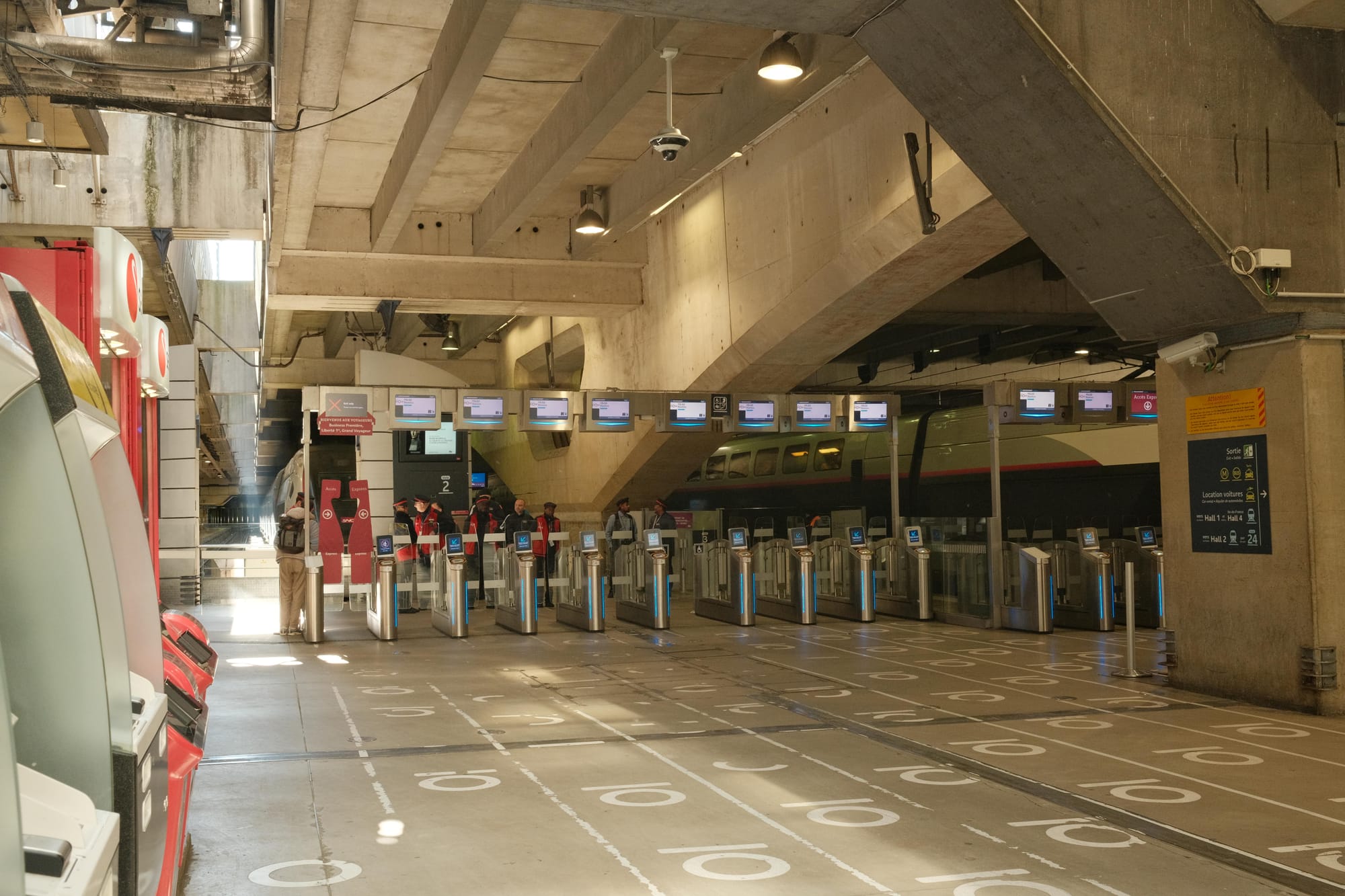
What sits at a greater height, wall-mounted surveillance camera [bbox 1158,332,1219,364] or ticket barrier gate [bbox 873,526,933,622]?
wall-mounted surveillance camera [bbox 1158,332,1219,364]

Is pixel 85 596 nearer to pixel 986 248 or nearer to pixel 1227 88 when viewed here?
pixel 1227 88

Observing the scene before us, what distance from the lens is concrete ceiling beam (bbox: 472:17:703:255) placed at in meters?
10.7

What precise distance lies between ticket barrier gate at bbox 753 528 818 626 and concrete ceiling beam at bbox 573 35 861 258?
497cm

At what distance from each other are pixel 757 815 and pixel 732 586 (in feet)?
33.2

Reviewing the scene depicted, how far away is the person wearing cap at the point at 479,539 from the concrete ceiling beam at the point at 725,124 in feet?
17.9

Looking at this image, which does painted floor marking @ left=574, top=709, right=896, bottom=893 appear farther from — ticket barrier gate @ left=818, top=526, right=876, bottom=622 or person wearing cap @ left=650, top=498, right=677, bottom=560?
person wearing cap @ left=650, top=498, right=677, bottom=560

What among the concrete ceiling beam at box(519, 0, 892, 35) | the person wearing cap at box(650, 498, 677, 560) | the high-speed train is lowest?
the person wearing cap at box(650, 498, 677, 560)

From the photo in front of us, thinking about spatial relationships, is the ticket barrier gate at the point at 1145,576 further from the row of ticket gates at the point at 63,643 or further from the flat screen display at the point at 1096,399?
the row of ticket gates at the point at 63,643

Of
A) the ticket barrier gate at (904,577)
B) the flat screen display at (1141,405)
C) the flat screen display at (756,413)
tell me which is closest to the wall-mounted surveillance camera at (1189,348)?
the ticket barrier gate at (904,577)

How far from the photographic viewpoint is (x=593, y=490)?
80.5ft

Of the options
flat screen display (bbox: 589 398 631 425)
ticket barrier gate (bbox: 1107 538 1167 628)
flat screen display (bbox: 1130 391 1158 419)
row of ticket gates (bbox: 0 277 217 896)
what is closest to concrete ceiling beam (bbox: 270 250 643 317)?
flat screen display (bbox: 589 398 631 425)

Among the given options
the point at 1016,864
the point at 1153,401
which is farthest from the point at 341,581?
the point at 1016,864

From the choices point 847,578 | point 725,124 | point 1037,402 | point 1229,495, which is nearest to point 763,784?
point 1229,495

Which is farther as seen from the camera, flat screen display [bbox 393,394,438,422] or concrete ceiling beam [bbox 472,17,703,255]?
flat screen display [bbox 393,394,438,422]
